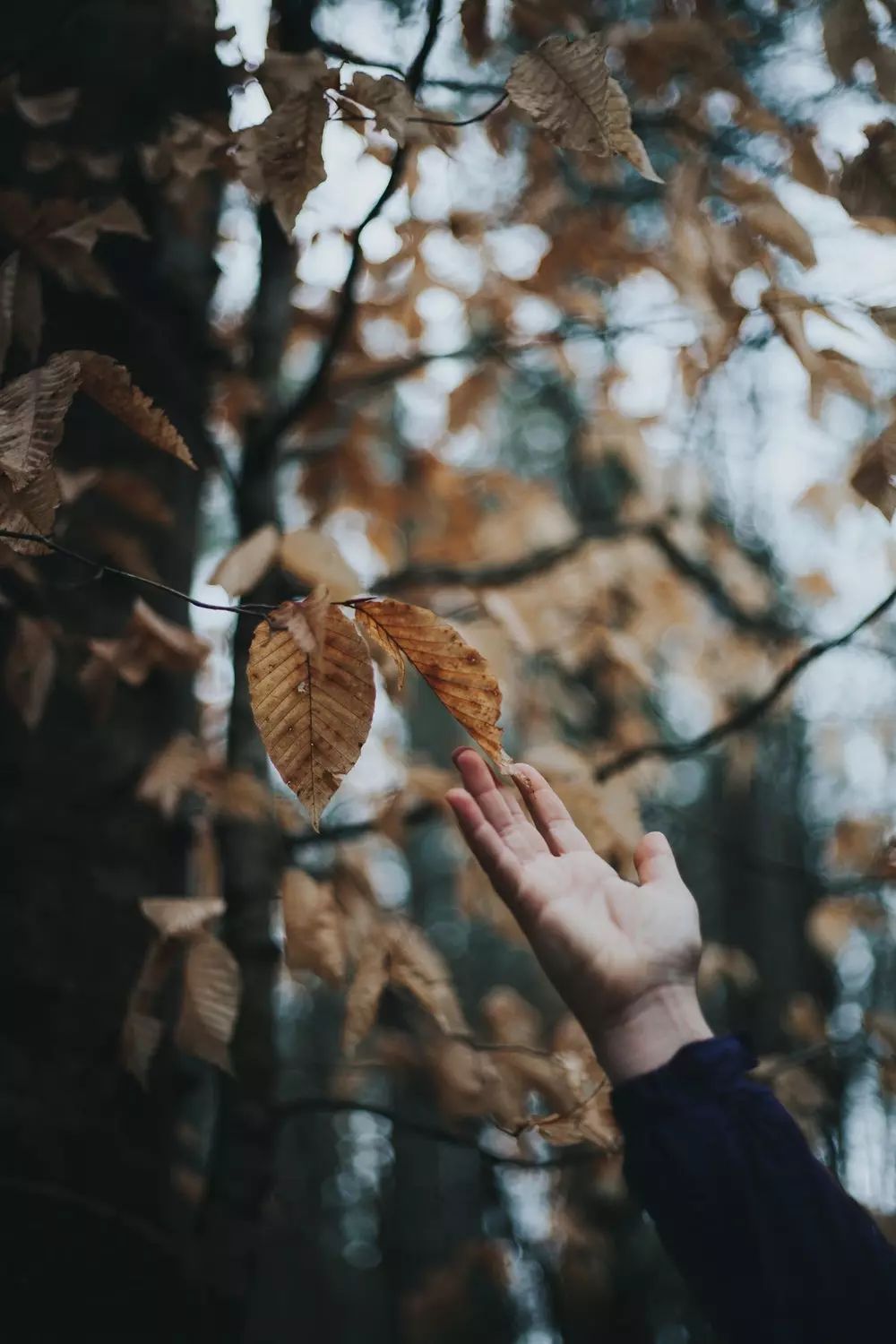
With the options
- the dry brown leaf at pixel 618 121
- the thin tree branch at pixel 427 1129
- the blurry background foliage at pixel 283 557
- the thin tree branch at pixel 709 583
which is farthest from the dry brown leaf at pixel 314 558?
the thin tree branch at pixel 709 583

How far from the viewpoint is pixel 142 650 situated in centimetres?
97

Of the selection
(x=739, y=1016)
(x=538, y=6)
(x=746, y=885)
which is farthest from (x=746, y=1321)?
(x=746, y=885)

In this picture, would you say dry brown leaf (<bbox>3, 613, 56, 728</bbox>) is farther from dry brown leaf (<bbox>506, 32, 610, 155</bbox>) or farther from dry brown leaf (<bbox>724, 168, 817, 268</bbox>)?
dry brown leaf (<bbox>724, 168, 817, 268</bbox>)

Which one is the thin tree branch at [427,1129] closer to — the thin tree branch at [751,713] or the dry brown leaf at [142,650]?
the thin tree branch at [751,713]

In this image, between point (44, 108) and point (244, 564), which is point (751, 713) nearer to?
point (244, 564)

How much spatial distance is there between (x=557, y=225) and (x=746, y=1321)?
1.50m

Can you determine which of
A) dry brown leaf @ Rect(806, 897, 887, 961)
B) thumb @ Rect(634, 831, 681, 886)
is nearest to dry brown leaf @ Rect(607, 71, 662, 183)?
thumb @ Rect(634, 831, 681, 886)

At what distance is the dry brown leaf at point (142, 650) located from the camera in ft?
3.08

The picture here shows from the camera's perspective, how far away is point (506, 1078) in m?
1.17

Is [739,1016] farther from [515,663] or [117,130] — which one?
[117,130]

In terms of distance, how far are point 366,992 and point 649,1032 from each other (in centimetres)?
35

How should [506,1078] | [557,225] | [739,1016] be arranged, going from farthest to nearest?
1. [739,1016]
2. [557,225]
3. [506,1078]

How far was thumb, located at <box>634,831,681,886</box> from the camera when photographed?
0.79 m

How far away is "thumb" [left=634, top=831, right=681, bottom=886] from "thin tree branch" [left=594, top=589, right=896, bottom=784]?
0.71 ft
